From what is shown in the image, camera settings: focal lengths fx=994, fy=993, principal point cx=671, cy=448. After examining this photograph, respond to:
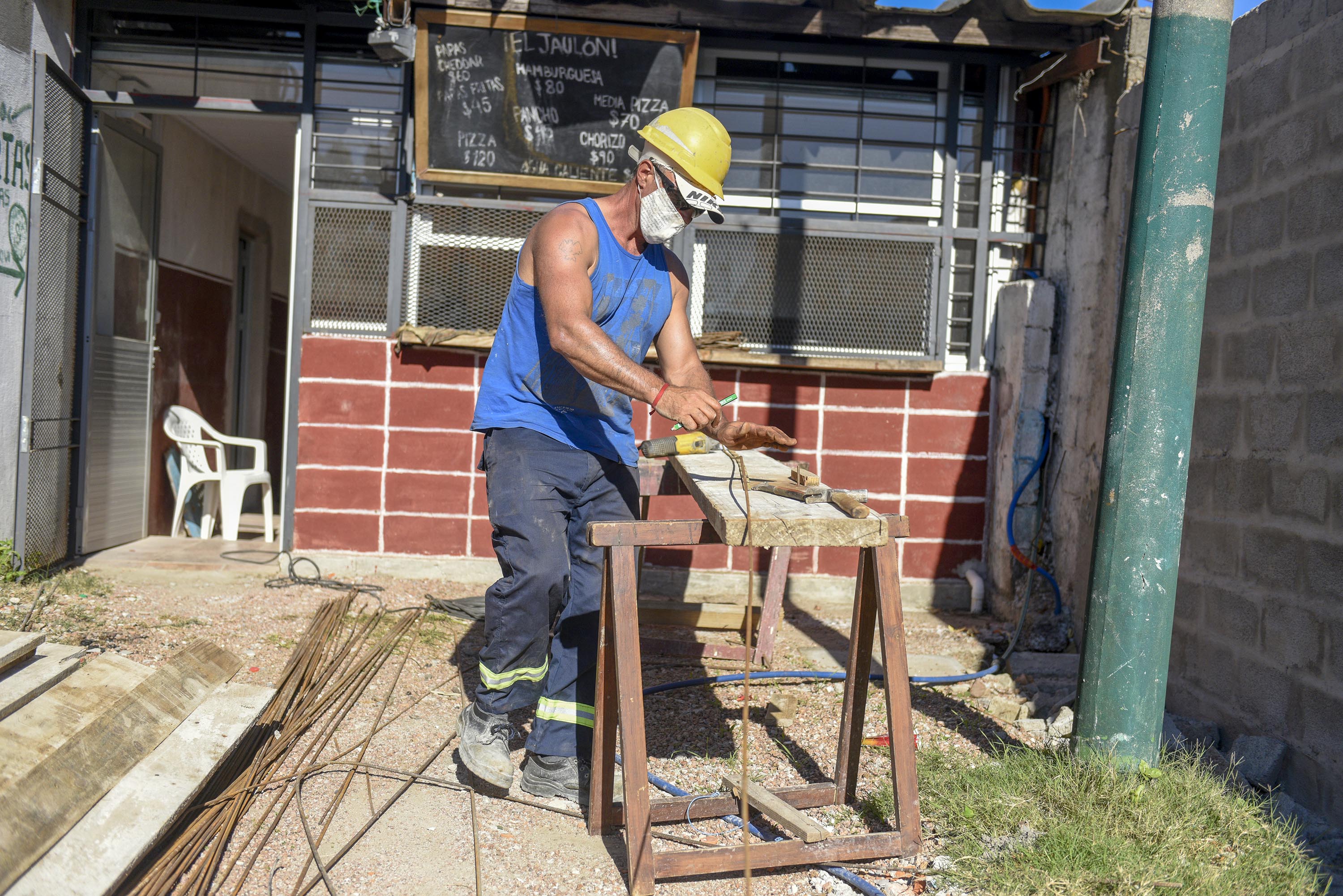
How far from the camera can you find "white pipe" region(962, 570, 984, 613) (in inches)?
218

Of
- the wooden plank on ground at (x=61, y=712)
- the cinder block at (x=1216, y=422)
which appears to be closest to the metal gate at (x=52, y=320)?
the wooden plank on ground at (x=61, y=712)

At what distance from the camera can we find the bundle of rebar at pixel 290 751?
90.5 inches

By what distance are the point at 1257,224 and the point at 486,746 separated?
311 centimetres

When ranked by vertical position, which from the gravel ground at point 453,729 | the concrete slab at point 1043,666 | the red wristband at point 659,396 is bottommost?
the gravel ground at point 453,729

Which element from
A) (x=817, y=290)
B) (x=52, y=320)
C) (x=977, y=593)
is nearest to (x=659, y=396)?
(x=817, y=290)

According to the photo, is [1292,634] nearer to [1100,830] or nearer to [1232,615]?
[1232,615]

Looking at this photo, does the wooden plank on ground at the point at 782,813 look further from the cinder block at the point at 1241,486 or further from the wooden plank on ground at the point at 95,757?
the cinder block at the point at 1241,486

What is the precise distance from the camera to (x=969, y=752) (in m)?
3.30

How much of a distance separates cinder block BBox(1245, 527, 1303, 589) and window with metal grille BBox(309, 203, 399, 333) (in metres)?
4.35

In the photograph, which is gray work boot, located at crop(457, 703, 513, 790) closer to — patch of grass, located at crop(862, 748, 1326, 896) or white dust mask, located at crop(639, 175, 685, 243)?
patch of grass, located at crop(862, 748, 1326, 896)

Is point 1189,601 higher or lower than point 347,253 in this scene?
lower

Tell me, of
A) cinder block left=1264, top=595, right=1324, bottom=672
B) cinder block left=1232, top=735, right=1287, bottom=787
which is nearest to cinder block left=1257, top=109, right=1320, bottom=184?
cinder block left=1264, top=595, right=1324, bottom=672

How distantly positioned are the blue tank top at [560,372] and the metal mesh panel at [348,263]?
9.16 ft

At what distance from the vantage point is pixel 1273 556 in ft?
10.8
